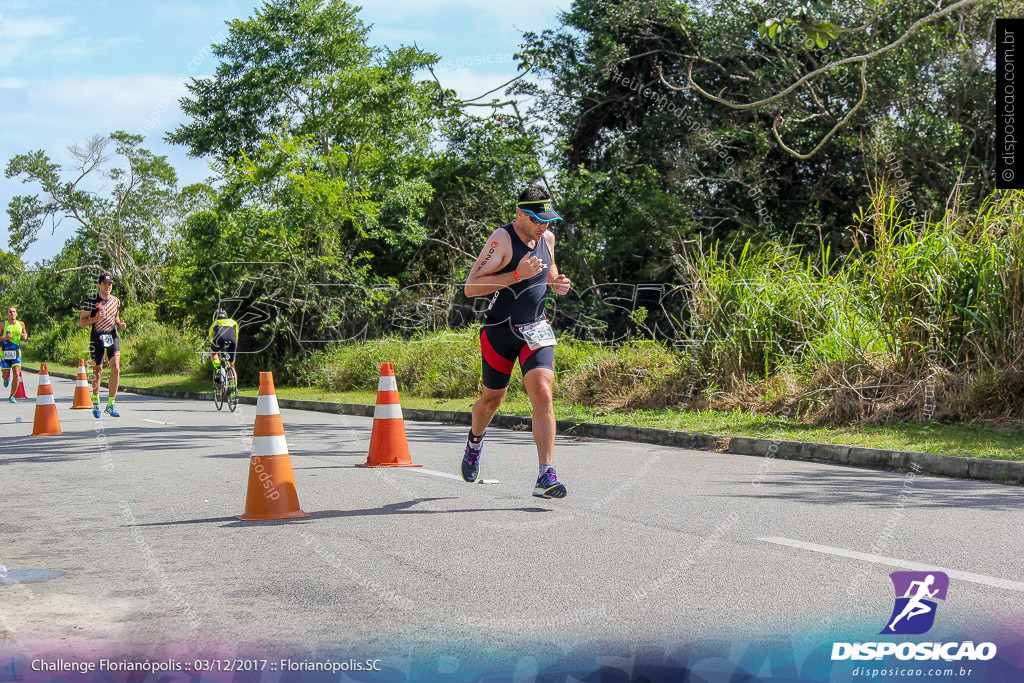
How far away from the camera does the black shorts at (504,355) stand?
6.86 metres

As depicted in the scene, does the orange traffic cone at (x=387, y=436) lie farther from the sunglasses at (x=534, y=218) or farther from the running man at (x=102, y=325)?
the running man at (x=102, y=325)

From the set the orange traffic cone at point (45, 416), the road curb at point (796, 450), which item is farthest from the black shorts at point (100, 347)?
the road curb at point (796, 450)

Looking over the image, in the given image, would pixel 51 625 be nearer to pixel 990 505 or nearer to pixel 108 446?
pixel 990 505

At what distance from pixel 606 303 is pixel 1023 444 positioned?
16.2 m

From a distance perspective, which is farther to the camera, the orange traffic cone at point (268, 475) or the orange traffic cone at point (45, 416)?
the orange traffic cone at point (45, 416)

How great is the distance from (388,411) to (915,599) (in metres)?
5.43

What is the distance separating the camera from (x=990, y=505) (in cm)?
698

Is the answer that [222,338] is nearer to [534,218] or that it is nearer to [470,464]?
[470,464]

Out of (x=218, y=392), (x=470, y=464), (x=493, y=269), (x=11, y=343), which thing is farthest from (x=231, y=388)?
(x=493, y=269)

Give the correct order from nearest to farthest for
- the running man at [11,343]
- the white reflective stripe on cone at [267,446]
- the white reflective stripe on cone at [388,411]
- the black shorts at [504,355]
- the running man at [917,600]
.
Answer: the running man at [917,600]
the white reflective stripe on cone at [267,446]
the black shorts at [504,355]
the white reflective stripe on cone at [388,411]
the running man at [11,343]

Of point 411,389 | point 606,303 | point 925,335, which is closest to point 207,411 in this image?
point 411,389

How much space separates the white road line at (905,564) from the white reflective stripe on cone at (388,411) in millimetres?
4110

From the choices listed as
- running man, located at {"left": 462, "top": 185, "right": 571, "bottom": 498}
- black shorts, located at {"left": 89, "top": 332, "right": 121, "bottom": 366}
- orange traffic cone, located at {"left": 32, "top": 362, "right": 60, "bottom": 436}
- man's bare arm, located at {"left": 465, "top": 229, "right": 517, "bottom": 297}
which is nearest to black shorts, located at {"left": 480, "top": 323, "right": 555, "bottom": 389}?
running man, located at {"left": 462, "top": 185, "right": 571, "bottom": 498}

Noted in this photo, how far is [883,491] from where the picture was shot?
766cm
